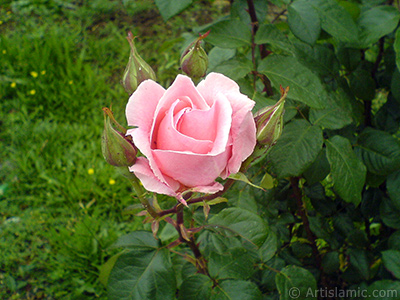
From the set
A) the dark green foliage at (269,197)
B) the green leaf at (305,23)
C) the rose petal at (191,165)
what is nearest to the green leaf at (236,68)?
the dark green foliage at (269,197)

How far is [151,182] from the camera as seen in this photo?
0.60 m

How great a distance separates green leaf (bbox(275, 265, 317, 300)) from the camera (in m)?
1.09

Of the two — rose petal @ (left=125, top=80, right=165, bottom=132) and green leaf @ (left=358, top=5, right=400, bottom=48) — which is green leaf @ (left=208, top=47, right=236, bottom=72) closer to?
green leaf @ (left=358, top=5, right=400, bottom=48)

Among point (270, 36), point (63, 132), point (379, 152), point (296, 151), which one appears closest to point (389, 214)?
point (379, 152)

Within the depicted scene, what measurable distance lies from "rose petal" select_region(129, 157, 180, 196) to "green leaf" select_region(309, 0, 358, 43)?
68cm

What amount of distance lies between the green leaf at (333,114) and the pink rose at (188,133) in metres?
0.49

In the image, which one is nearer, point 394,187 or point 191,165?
point 191,165

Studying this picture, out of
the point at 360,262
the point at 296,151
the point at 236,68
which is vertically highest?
the point at 236,68

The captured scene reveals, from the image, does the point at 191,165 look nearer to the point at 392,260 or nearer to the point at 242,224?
the point at 242,224

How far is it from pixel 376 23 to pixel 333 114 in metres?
0.30

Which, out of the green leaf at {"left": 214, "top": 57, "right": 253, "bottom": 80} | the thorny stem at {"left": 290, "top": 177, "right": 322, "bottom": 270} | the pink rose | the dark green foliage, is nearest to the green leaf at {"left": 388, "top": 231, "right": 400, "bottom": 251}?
the dark green foliage

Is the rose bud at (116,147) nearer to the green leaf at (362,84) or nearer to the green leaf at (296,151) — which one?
the green leaf at (296,151)

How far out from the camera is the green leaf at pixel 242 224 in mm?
940

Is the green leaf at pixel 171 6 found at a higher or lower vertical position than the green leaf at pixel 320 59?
higher
